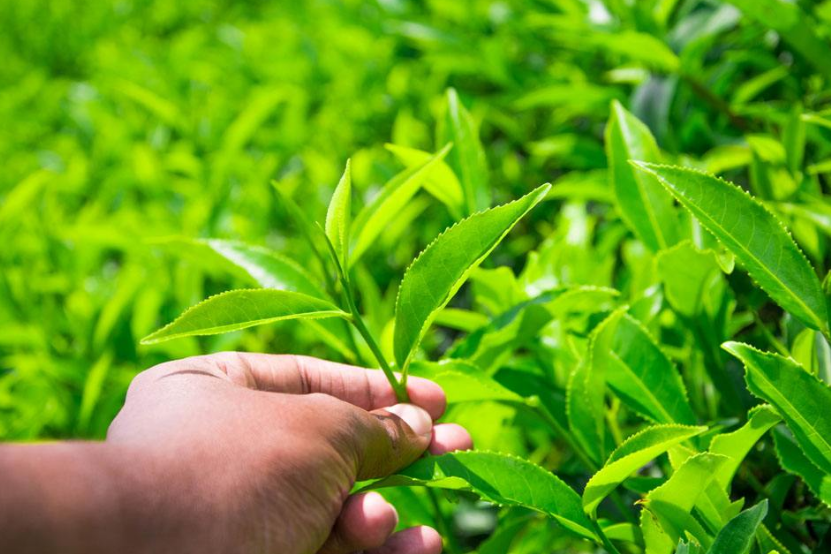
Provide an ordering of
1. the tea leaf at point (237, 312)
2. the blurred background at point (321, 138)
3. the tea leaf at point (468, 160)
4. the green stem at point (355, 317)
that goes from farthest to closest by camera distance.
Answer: the blurred background at point (321, 138) < the tea leaf at point (468, 160) < the green stem at point (355, 317) < the tea leaf at point (237, 312)

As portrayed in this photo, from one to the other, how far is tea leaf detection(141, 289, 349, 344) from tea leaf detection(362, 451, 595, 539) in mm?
229

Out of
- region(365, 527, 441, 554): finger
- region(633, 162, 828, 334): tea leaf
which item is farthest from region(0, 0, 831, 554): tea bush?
region(365, 527, 441, 554): finger

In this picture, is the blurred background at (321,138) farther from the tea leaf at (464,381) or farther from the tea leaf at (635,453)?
the tea leaf at (635,453)

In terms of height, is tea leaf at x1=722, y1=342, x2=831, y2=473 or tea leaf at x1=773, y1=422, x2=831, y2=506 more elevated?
tea leaf at x1=722, y1=342, x2=831, y2=473

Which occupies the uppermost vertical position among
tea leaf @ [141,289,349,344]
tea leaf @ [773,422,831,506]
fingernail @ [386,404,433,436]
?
tea leaf @ [141,289,349,344]

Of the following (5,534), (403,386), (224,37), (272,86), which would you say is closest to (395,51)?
(272,86)

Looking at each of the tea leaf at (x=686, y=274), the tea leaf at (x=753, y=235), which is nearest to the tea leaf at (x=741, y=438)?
the tea leaf at (x=753, y=235)

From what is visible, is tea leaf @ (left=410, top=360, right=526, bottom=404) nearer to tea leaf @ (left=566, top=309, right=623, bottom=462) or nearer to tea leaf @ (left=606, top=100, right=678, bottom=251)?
tea leaf @ (left=566, top=309, right=623, bottom=462)

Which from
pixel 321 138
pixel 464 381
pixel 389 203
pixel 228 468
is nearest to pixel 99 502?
pixel 228 468

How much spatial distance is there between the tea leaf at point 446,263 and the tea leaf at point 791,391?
0.29 m

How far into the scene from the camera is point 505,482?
1012 millimetres

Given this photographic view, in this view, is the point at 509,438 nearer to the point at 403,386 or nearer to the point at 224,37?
the point at 403,386

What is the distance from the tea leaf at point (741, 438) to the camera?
0.98m

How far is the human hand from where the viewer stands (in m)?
0.86
